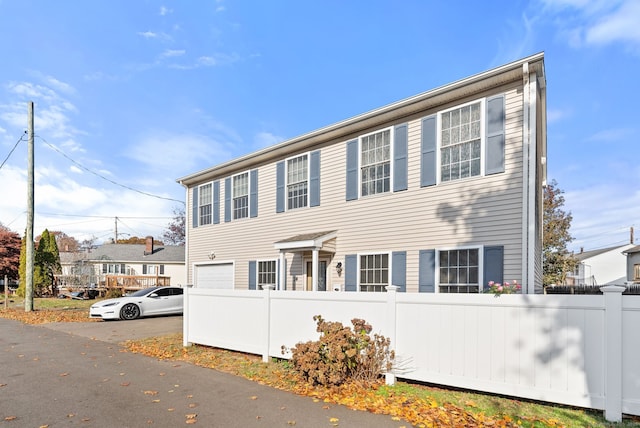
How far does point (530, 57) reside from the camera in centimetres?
768

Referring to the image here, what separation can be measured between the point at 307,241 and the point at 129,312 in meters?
8.44

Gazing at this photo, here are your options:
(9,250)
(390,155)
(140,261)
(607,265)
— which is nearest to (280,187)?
(390,155)

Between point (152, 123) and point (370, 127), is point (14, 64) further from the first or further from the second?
point (370, 127)

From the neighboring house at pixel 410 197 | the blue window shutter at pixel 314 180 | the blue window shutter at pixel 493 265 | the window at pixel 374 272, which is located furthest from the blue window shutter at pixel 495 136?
the blue window shutter at pixel 314 180

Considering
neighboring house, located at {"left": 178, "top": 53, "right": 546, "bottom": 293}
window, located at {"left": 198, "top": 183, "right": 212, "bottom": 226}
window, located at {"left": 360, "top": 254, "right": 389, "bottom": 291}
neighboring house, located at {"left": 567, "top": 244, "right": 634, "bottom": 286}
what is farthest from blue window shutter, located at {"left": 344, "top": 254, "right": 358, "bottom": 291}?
neighboring house, located at {"left": 567, "top": 244, "right": 634, "bottom": 286}

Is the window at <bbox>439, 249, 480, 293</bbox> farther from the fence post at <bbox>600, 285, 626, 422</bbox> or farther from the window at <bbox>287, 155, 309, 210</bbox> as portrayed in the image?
the window at <bbox>287, 155, 309, 210</bbox>

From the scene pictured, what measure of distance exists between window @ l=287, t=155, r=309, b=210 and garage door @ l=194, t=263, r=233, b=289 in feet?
12.7

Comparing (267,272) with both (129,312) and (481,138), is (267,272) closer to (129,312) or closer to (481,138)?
(129,312)

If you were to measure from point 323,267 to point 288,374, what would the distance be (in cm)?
543

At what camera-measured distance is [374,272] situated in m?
10.3

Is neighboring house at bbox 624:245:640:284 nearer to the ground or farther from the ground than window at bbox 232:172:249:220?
nearer to the ground

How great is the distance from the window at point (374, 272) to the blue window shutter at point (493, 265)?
252 centimetres

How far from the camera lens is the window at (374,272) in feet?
33.0

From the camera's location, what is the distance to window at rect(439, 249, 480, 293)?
8453mm
